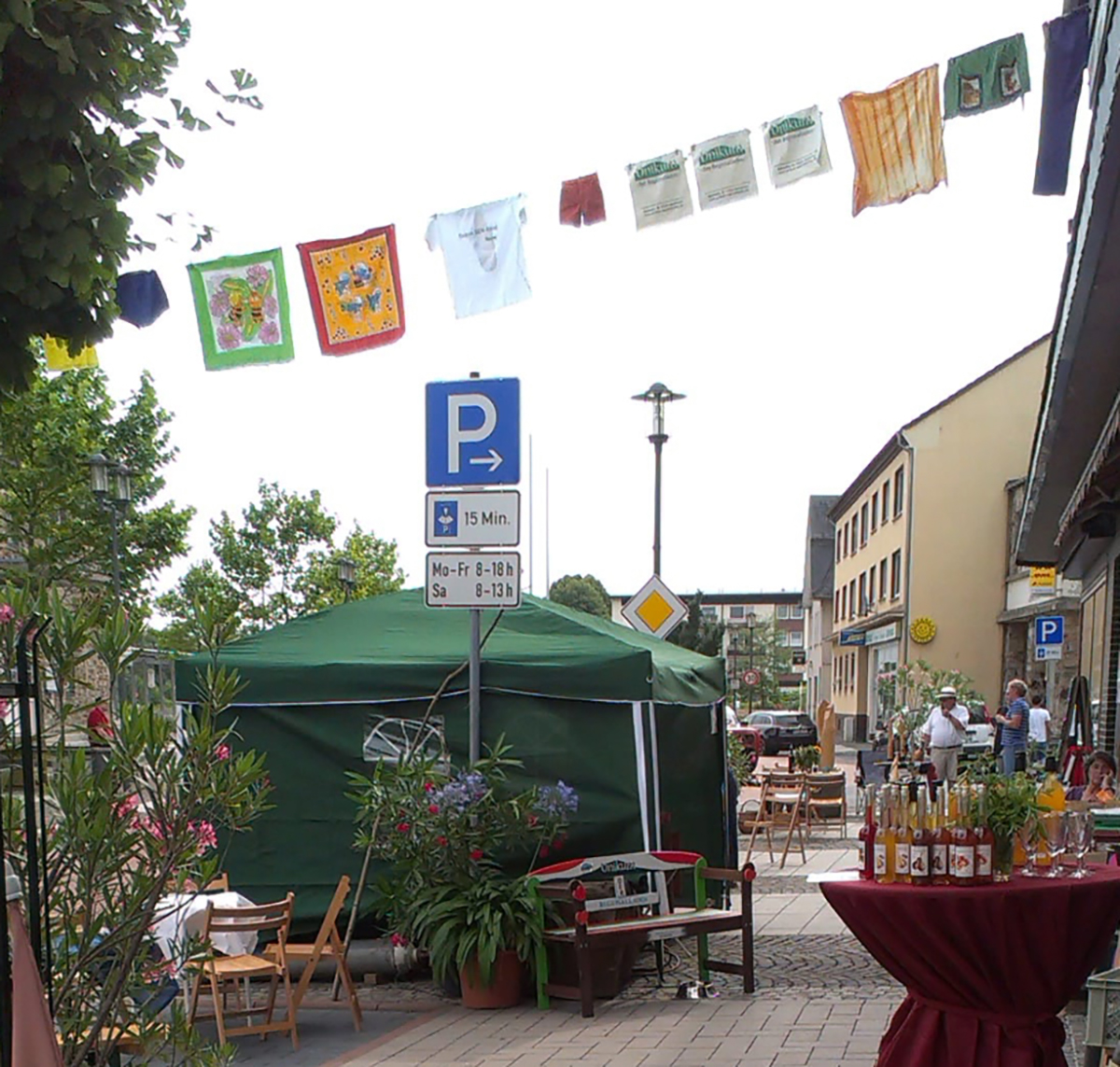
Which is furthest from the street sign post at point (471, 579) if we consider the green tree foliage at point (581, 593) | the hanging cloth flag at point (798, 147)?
the green tree foliage at point (581, 593)

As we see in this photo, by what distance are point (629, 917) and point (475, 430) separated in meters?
3.00

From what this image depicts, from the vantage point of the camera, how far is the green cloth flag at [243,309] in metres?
8.55

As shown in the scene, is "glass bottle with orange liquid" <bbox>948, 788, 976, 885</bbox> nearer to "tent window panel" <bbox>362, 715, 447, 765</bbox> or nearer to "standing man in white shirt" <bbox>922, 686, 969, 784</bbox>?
"tent window panel" <bbox>362, 715, 447, 765</bbox>

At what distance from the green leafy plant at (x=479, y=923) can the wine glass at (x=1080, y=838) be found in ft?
11.6

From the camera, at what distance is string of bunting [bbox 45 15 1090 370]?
7.02 m

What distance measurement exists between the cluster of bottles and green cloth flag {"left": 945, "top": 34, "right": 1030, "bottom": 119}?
3671 mm

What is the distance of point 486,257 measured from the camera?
855 cm

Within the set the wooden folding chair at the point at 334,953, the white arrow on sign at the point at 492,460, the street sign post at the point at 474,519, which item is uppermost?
the white arrow on sign at the point at 492,460

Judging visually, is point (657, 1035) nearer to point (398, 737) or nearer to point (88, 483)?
point (398, 737)

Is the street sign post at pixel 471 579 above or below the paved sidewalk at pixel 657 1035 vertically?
above

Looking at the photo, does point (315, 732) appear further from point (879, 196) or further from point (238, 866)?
point (879, 196)

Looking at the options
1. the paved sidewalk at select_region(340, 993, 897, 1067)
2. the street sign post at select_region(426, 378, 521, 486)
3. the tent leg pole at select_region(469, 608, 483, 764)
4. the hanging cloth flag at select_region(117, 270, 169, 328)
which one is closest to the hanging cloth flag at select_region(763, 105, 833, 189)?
the street sign post at select_region(426, 378, 521, 486)

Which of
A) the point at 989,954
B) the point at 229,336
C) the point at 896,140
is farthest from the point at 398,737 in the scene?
the point at 989,954

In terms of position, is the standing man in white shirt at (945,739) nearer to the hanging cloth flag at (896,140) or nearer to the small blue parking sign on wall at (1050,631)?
the small blue parking sign on wall at (1050,631)
